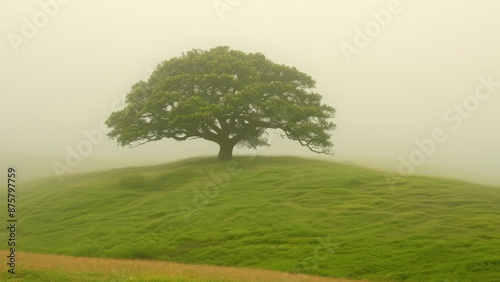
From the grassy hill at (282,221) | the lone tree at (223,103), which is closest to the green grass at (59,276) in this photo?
the grassy hill at (282,221)

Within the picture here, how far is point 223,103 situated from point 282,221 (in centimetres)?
2389

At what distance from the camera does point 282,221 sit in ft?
115

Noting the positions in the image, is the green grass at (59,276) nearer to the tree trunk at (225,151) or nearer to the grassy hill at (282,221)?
the grassy hill at (282,221)

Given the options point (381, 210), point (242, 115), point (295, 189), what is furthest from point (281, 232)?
point (242, 115)

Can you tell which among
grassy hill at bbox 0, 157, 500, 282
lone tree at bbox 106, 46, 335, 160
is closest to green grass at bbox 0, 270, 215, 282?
grassy hill at bbox 0, 157, 500, 282

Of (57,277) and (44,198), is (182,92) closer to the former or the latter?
(44,198)

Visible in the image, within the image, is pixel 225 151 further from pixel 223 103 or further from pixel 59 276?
pixel 59 276

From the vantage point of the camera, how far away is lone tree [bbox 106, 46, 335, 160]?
179 feet

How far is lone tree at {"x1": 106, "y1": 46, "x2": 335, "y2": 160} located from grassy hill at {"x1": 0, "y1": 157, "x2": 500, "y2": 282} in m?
5.12

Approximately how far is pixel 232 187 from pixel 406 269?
24.1 m

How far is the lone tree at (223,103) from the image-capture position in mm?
54438

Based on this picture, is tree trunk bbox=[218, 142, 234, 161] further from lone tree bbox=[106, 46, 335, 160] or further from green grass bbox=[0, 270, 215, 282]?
green grass bbox=[0, 270, 215, 282]

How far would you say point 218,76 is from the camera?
182 feet

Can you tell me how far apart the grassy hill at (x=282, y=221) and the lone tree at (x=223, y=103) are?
5.12m
